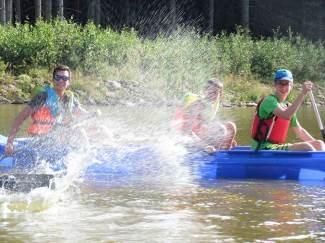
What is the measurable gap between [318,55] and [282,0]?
357 inches

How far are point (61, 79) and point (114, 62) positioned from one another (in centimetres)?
1872

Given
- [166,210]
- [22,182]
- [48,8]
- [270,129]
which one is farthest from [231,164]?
[48,8]

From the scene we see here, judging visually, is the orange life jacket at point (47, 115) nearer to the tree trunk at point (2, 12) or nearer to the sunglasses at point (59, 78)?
the sunglasses at point (59, 78)

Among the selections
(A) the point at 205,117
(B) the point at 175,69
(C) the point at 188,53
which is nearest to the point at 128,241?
(A) the point at 205,117

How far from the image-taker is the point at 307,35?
39594 millimetres

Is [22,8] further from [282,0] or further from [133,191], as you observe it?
[133,191]

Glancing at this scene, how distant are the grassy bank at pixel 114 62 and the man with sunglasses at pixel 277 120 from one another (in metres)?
15.4

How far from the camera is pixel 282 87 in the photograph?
1001cm

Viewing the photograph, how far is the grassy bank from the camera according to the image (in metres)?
26.5

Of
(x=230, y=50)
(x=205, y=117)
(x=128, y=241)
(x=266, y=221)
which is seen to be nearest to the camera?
(x=128, y=241)

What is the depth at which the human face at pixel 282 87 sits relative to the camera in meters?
9.95

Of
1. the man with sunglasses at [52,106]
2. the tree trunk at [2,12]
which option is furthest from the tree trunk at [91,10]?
the man with sunglasses at [52,106]

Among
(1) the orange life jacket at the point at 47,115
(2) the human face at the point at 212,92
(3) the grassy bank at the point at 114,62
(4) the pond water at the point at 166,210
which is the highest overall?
(3) the grassy bank at the point at 114,62

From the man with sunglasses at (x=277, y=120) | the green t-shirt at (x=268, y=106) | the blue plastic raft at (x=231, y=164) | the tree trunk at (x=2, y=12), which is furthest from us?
the tree trunk at (x=2, y=12)
